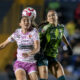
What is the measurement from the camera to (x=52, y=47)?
7473mm

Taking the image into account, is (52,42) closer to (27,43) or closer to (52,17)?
(52,17)

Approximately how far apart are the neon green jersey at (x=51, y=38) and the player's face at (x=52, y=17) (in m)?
0.09

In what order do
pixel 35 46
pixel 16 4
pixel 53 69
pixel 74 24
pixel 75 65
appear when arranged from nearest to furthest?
pixel 35 46, pixel 53 69, pixel 16 4, pixel 75 65, pixel 74 24

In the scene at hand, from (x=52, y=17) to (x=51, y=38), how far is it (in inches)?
13.3

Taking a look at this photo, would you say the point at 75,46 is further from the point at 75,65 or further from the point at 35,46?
the point at 35,46

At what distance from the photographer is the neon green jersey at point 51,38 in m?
7.41

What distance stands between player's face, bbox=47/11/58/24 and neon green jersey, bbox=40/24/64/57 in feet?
0.28

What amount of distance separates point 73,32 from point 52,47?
518 cm

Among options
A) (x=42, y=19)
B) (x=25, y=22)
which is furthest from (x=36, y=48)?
(x=42, y=19)

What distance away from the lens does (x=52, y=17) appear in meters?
7.43

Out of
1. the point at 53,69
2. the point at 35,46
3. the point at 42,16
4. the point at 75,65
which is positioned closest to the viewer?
the point at 35,46

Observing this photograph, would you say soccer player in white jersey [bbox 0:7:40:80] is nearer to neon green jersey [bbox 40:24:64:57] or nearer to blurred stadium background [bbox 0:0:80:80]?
neon green jersey [bbox 40:24:64:57]

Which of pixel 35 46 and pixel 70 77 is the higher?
pixel 35 46

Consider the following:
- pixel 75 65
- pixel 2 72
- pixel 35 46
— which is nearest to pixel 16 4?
pixel 2 72
